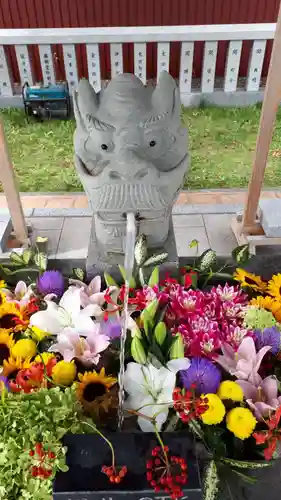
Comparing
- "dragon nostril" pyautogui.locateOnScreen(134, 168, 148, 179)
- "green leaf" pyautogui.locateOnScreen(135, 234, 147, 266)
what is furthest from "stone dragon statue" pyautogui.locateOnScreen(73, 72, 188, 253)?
"green leaf" pyautogui.locateOnScreen(135, 234, 147, 266)

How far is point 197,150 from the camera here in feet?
10.2

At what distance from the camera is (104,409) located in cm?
106

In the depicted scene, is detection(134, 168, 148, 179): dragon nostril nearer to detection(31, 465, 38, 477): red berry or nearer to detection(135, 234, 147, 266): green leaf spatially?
detection(135, 234, 147, 266): green leaf

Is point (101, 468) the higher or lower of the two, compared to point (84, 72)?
higher

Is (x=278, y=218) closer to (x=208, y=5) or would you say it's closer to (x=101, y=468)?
(x=101, y=468)

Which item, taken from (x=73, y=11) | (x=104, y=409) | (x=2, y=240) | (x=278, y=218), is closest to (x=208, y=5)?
(x=73, y=11)

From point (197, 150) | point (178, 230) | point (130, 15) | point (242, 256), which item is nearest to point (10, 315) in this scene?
point (242, 256)

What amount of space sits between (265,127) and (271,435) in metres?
1.14

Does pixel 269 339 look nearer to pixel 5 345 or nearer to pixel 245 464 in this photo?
pixel 245 464

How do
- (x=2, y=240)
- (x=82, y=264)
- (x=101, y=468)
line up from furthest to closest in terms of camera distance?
(x=2, y=240), (x=82, y=264), (x=101, y=468)

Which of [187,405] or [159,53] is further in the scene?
[159,53]

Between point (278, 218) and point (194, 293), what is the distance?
90 centimetres

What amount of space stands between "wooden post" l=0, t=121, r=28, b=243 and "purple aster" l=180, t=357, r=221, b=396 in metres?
1.14

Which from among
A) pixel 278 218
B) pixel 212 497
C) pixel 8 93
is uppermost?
pixel 212 497
